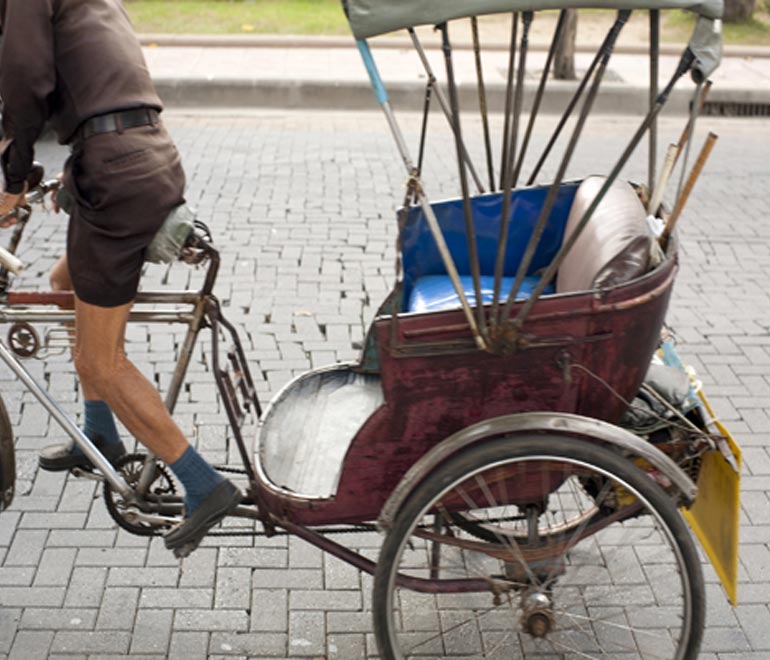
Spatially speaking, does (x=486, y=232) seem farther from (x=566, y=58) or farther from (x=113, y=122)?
(x=566, y=58)

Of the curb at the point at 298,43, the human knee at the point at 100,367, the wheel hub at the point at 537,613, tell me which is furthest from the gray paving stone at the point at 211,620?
the curb at the point at 298,43

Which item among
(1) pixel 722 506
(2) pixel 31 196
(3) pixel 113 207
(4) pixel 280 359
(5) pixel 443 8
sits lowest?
(4) pixel 280 359

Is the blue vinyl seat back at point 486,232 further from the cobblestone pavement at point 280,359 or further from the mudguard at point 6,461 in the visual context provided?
the mudguard at point 6,461

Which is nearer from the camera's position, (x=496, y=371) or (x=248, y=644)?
(x=496, y=371)

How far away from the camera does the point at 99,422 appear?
120 inches

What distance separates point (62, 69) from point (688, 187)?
1.59 metres

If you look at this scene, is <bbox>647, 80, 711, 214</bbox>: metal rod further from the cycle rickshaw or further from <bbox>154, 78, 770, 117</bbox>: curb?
<bbox>154, 78, 770, 117</bbox>: curb

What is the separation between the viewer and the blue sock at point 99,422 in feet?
10.0

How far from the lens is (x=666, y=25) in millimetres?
13078

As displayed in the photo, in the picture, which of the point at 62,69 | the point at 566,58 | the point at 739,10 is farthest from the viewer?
the point at 739,10

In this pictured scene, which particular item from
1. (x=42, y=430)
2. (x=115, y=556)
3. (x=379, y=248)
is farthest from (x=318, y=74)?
(x=115, y=556)

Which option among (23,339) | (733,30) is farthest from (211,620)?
(733,30)

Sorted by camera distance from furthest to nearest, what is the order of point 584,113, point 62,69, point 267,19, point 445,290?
point 267,19 < point 445,290 < point 62,69 < point 584,113

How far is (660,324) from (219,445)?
6.41ft
